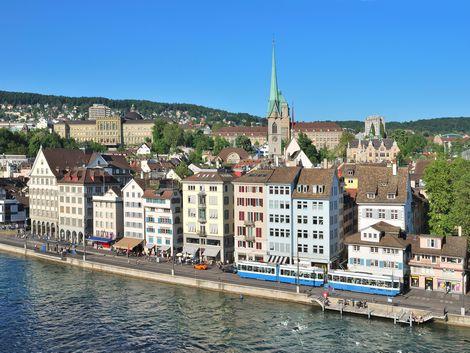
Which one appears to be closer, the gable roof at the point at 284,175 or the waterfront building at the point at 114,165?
the gable roof at the point at 284,175

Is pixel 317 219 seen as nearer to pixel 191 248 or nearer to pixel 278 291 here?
pixel 278 291

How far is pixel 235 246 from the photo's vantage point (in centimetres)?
8750

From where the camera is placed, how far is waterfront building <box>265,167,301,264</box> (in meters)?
81.8

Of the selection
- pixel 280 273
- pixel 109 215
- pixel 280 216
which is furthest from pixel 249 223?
pixel 109 215

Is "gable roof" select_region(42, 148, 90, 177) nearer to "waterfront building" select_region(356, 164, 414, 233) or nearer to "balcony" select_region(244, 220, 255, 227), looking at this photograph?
"balcony" select_region(244, 220, 255, 227)

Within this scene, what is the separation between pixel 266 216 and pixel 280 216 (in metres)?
2.46

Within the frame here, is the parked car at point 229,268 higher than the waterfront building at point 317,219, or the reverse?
the waterfront building at point 317,219

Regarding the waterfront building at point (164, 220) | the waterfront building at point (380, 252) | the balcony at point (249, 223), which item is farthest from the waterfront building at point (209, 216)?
the waterfront building at point (380, 252)

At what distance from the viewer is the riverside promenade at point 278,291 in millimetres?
62875

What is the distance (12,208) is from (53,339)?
8560 centimetres

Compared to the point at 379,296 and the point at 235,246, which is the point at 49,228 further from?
the point at 379,296

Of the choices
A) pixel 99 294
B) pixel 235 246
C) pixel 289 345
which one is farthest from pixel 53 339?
pixel 235 246

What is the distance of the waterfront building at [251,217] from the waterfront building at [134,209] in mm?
20363

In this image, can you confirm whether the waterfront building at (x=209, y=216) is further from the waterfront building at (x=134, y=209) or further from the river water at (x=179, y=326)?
the river water at (x=179, y=326)
